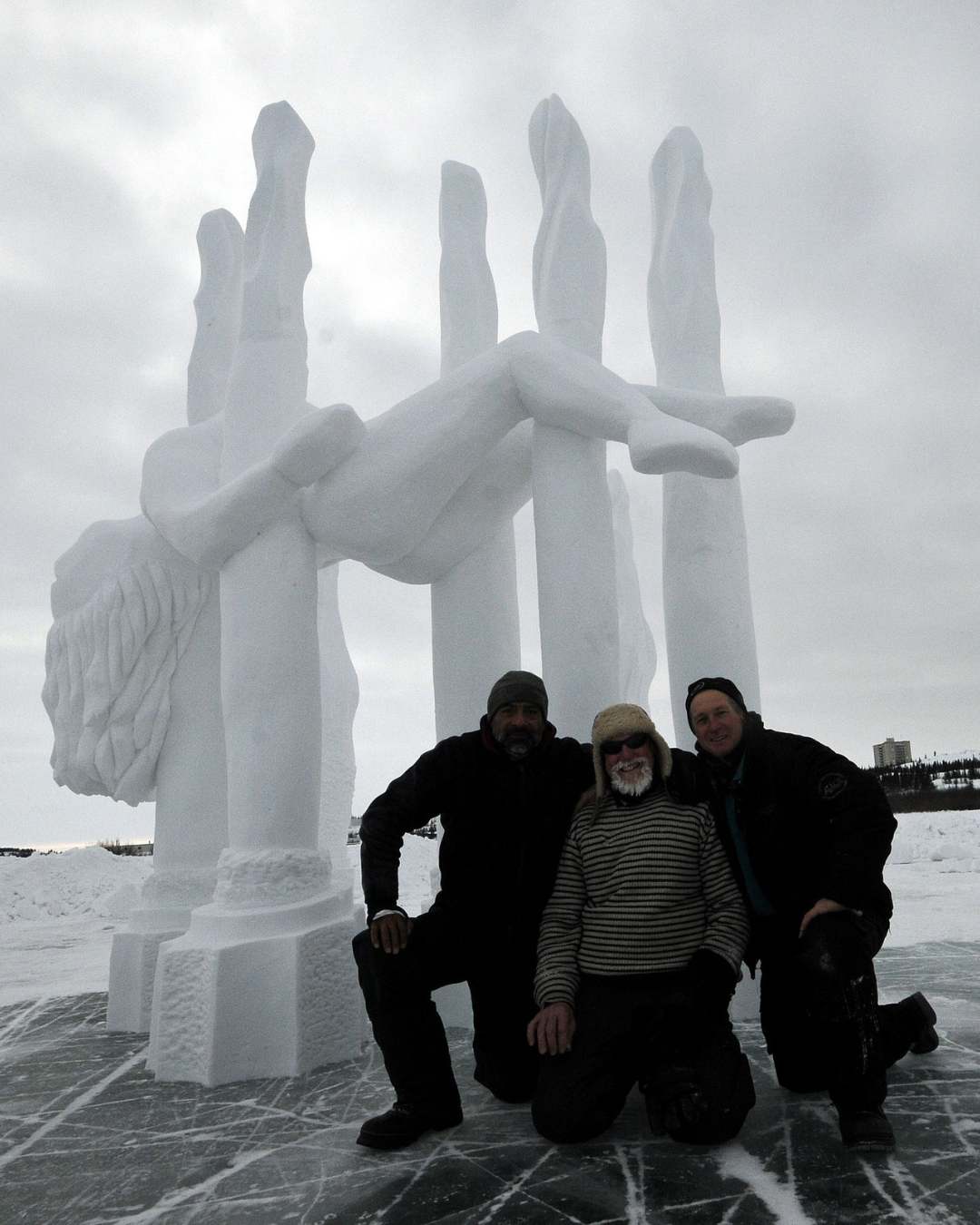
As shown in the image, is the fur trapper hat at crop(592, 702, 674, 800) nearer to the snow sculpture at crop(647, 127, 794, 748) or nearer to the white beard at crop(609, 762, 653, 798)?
the white beard at crop(609, 762, 653, 798)

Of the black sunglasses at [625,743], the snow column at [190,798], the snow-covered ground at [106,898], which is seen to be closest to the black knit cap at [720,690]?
the black sunglasses at [625,743]

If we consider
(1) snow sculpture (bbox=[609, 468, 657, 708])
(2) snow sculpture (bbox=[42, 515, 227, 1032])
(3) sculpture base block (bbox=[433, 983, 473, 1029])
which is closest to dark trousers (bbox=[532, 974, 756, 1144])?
(3) sculpture base block (bbox=[433, 983, 473, 1029])

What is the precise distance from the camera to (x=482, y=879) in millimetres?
3529

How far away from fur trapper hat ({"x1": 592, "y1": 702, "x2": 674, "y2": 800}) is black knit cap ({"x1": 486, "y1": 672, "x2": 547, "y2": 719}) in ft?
0.83

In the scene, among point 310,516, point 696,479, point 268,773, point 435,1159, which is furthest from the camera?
point 696,479

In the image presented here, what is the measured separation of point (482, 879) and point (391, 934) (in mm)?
402

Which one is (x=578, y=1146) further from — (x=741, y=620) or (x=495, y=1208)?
(x=741, y=620)

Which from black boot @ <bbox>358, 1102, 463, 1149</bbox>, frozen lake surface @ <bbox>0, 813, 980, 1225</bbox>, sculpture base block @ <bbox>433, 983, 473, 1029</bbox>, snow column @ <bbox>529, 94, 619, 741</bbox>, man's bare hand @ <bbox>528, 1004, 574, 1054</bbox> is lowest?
frozen lake surface @ <bbox>0, 813, 980, 1225</bbox>

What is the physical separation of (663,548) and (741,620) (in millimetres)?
595

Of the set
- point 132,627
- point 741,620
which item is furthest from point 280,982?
point 741,620

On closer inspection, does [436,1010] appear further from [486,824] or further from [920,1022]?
[920,1022]

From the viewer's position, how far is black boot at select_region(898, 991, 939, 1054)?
3602 millimetres

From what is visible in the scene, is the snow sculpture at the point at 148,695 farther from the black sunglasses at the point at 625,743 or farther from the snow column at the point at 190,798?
the black sunglasses at the point at 625,743

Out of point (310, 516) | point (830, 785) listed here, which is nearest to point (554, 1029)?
point (830, 785)
